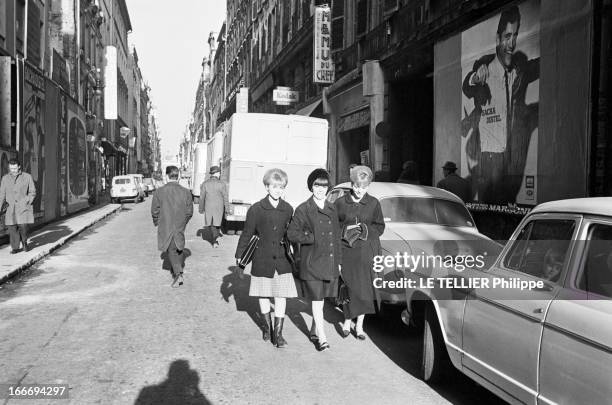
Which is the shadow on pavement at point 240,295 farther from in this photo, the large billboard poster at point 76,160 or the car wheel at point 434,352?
the large billboard poster at point 76,160

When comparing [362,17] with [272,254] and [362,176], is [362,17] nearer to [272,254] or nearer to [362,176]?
[362,176]

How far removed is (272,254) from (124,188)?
30.4 m

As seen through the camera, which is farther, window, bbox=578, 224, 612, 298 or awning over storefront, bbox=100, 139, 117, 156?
awning over storefront, bbox=100, 139, 117, 156

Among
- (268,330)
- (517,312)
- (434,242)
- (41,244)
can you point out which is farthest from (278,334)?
(41,244)

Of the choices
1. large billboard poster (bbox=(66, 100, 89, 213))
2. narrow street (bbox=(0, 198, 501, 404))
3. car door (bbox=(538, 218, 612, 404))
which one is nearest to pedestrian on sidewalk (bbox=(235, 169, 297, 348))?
narrow street (bbox=(0, 198, 501, 404))

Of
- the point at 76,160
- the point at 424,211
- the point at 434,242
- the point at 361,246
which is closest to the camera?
the point at 361,246

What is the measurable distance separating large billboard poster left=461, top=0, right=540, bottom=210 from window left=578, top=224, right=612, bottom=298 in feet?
23.5

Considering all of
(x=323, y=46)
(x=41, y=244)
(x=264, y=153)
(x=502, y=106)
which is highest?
(x=323, y=46)

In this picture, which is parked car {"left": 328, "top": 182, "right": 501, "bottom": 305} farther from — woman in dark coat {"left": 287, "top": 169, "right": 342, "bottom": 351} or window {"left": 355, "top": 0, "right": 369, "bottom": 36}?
window {"left": 355, "top": 0, "right": 369, "bottom": 36}

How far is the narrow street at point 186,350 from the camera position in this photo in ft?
14.2

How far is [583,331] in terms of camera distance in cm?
288

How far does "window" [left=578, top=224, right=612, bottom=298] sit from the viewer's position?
3.03 metres

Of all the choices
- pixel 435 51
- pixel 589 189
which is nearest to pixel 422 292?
pixel 589 189

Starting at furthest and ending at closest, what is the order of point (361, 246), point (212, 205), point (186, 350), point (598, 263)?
point (212, 205) → point (361, 246) → point (186, 350) → point (598, 263)
